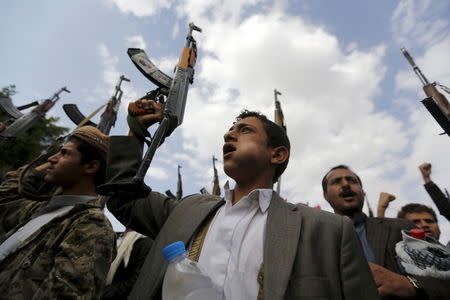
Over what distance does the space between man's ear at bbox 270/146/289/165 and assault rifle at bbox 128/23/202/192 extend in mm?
829

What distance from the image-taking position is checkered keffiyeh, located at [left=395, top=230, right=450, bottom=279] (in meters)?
1.95

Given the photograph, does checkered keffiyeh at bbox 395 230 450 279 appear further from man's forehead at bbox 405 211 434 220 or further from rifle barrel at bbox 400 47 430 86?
rifle barrel at bbox 400 47 430 86

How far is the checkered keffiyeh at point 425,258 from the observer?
195 centimetres

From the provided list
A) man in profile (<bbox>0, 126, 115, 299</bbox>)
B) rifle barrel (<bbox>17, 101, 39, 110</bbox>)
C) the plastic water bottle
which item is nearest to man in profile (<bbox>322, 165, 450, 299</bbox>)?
the plastic water bottle

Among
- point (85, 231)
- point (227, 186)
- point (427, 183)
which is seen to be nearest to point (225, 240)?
point (227, 186)

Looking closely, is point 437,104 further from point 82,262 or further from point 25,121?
point 25,121

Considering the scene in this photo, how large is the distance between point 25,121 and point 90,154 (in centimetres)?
1082

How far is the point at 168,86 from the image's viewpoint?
104 inches

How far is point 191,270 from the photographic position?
1.19 m

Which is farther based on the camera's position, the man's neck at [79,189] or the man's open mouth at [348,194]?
the man's open mouth at [348,194]

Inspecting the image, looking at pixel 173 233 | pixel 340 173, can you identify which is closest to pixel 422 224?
pixel 340 173

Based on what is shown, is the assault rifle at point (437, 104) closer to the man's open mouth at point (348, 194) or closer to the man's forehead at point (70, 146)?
the man's open mouth at point (348, 194)

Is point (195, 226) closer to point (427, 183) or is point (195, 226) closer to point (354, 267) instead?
point (354, 267)

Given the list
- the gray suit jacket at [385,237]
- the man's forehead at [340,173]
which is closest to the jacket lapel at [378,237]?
the gray suit jacket at [385,237]
